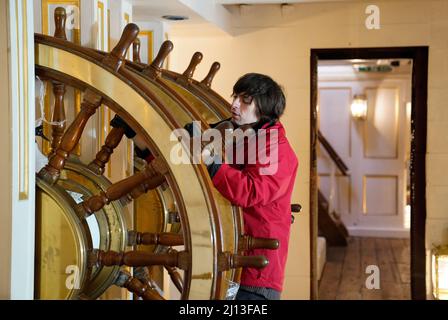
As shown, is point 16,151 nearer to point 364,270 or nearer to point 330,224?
point 364,270

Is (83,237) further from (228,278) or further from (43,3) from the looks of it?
(43,3)

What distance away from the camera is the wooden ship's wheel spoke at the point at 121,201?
1937 mm

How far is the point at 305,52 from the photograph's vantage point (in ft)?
16.8

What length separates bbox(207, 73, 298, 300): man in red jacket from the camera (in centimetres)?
206

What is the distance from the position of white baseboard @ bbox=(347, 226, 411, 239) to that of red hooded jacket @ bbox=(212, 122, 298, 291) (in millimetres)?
6878

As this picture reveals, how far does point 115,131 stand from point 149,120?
38cm

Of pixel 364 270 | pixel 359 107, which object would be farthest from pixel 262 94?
pixel 359 107

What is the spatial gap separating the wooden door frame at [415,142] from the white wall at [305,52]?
1.6 inches

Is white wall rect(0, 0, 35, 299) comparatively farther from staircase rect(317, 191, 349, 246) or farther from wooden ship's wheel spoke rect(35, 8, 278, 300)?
staircase rect(317, 191, 349, 246)

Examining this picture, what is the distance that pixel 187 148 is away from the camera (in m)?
1.93

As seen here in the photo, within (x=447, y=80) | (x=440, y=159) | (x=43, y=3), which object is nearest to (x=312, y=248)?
(x=440, y=159)

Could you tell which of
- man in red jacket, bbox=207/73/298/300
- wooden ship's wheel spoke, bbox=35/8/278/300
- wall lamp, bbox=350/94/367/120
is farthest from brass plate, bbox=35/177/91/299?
wall lamp, bbox=350/94/367/120

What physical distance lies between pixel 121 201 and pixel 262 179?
18.0 inches

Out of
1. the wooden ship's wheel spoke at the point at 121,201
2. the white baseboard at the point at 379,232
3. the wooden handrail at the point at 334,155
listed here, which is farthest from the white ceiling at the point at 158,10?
the white baseboard at the point at 379,232
